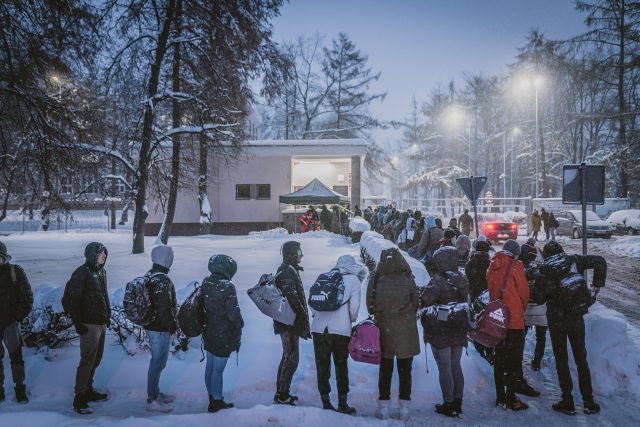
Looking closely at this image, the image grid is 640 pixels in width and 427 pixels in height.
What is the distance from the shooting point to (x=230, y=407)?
181 inches

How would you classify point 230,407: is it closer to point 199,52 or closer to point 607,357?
point 607,357

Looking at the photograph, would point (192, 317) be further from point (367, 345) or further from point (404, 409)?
point (404, 409)

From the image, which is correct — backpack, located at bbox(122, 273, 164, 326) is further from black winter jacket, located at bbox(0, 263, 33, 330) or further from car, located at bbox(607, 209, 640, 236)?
car, located at bbox(607, 209, 640, 236)

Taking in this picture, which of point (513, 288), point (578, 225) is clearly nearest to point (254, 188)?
point (578, 225)

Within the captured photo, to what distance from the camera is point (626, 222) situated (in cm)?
2455

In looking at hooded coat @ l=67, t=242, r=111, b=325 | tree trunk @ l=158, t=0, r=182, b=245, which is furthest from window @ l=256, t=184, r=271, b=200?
hooded coat @ l=67, t=242, r=111, b=325

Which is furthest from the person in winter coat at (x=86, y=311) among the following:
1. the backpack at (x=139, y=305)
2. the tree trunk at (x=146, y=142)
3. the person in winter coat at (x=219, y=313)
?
the tree trunk at (x=146, y=142)

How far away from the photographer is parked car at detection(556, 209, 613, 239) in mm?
22922

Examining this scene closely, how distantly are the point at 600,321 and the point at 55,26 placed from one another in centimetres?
980

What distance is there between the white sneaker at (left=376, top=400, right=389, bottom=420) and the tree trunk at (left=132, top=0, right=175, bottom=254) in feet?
35.9

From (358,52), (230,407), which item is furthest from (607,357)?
(358,52)

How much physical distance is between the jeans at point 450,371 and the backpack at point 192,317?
2501 millimetres

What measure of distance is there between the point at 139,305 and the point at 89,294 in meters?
0.61

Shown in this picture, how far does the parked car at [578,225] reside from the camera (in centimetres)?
2292
